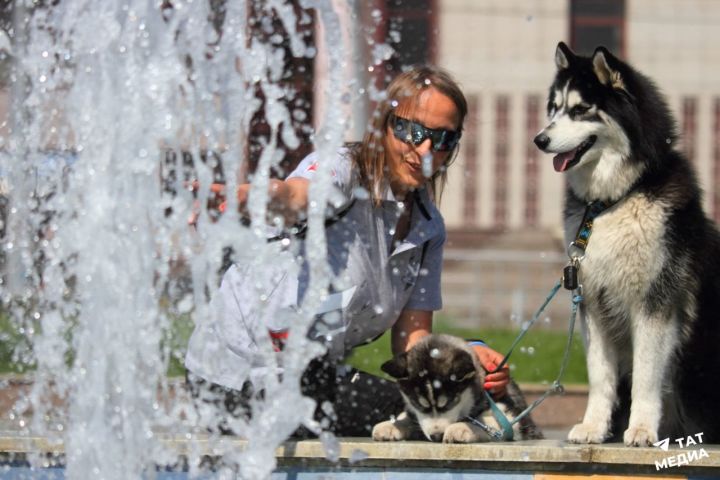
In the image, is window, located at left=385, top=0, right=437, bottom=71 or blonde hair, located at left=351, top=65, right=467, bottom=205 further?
window, located at left=385, top=0, right=437, bottom=71

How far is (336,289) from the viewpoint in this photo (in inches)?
157

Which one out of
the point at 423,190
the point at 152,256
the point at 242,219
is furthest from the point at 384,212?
the point at 152,256

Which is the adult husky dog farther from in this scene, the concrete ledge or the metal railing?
the metal railing

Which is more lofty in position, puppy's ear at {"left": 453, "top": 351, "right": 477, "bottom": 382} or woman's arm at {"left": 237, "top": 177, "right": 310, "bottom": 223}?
woman's arm at {"left": 237, "top": 177, "right": 310, "bottom": 223}

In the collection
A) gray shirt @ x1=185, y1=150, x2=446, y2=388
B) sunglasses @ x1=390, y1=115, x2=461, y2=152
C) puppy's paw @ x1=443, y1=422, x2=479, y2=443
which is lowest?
puppy's paw @ x1=443, y1=422, x2=479, y2=443

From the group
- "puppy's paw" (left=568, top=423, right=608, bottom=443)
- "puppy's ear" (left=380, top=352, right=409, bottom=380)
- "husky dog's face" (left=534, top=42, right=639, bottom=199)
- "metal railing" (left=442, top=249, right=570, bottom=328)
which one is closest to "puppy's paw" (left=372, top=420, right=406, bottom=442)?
"puppy's ear" (left=380, top=352, right=409, bottom=380)

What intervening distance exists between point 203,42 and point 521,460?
5.45ft

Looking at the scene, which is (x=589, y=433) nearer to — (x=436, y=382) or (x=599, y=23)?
(x=436, y=382)

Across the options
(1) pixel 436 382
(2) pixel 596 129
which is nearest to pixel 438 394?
(1) pixel 436 382

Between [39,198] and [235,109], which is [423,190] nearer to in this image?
[235,109]

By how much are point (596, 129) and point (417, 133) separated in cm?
64

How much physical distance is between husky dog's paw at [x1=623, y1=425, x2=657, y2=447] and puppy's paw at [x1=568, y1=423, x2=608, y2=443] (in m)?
0.12

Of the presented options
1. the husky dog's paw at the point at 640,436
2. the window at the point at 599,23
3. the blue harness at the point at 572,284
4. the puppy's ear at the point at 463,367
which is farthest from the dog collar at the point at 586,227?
the window at the point at 599,23

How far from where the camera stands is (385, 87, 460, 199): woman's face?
13.2 feet
